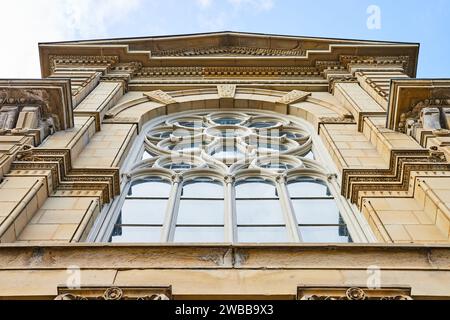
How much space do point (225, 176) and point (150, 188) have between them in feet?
5.12

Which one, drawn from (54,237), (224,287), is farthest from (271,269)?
(54,237)

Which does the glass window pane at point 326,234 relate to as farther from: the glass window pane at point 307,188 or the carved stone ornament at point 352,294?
the carved stone ornament at point 352,294

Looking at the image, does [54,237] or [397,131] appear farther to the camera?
[397,131]

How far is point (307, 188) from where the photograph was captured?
11453mm

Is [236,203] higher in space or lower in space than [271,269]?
lower

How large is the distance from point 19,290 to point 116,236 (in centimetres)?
322

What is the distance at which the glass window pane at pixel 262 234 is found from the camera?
9078mm

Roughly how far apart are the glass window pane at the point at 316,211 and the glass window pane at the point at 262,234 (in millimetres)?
560

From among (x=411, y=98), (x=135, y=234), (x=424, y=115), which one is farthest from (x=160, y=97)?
(x=135, y=234)

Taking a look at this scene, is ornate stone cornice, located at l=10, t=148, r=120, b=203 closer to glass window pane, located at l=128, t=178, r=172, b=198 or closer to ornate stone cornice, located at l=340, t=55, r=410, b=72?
glass window pane, located at l=128, t=178, r=172, b=198

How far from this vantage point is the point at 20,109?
12.1 meters

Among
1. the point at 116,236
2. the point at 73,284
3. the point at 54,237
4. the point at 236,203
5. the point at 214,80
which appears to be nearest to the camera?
the point at 73,284

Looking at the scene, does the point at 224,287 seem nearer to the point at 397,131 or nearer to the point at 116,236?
the point at 116,236

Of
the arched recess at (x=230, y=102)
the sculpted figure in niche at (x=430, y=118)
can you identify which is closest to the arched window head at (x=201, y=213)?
the sculpted figure in niche at (x=430, y=118)
